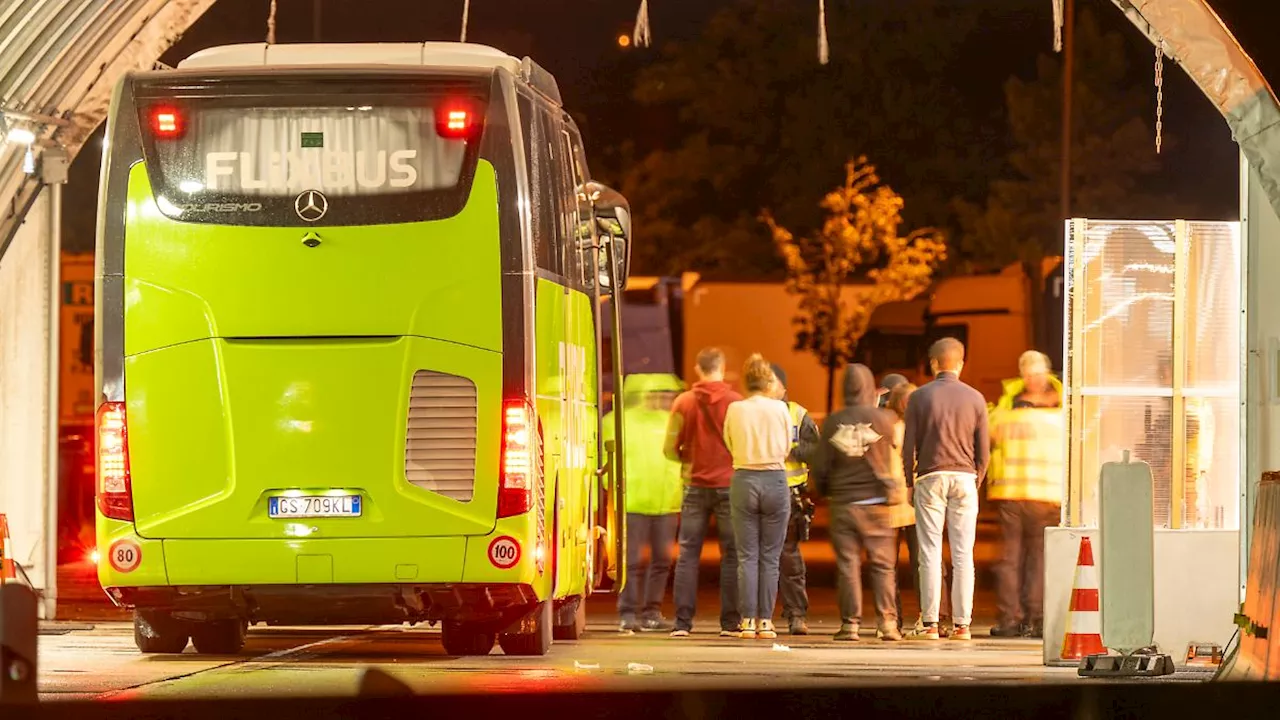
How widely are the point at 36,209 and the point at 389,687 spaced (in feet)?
31.9

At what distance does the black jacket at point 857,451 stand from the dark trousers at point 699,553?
0.71m

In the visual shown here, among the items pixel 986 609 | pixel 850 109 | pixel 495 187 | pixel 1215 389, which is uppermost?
pixel 850 109

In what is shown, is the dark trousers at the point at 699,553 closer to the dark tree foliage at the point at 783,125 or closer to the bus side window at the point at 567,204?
the bus side window at the point at 567,204

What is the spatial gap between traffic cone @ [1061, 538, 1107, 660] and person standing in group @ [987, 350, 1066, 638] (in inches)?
136

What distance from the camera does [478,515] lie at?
13.1 meters

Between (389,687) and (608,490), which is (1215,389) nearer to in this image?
(608,490)

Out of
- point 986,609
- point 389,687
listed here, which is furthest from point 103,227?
point 986,609

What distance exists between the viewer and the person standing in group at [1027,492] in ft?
55.0

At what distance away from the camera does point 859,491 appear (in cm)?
1645

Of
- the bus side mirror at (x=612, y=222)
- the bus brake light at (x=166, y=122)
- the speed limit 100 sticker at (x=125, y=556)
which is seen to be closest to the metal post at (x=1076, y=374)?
the bus side mirror at (x=612, y=222)

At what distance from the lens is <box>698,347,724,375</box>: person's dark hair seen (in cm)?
1680

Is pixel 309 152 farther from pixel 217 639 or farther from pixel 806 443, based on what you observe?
pixel 806 443

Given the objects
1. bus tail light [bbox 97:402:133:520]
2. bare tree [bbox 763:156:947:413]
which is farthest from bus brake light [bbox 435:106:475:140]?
bare tree [bbox 763:156:947:413]

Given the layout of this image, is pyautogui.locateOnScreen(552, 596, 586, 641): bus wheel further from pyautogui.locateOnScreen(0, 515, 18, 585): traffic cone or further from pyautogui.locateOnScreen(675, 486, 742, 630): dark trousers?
pyautogui.locateOnScreen(0, 515, 18, 585): traffic cone
